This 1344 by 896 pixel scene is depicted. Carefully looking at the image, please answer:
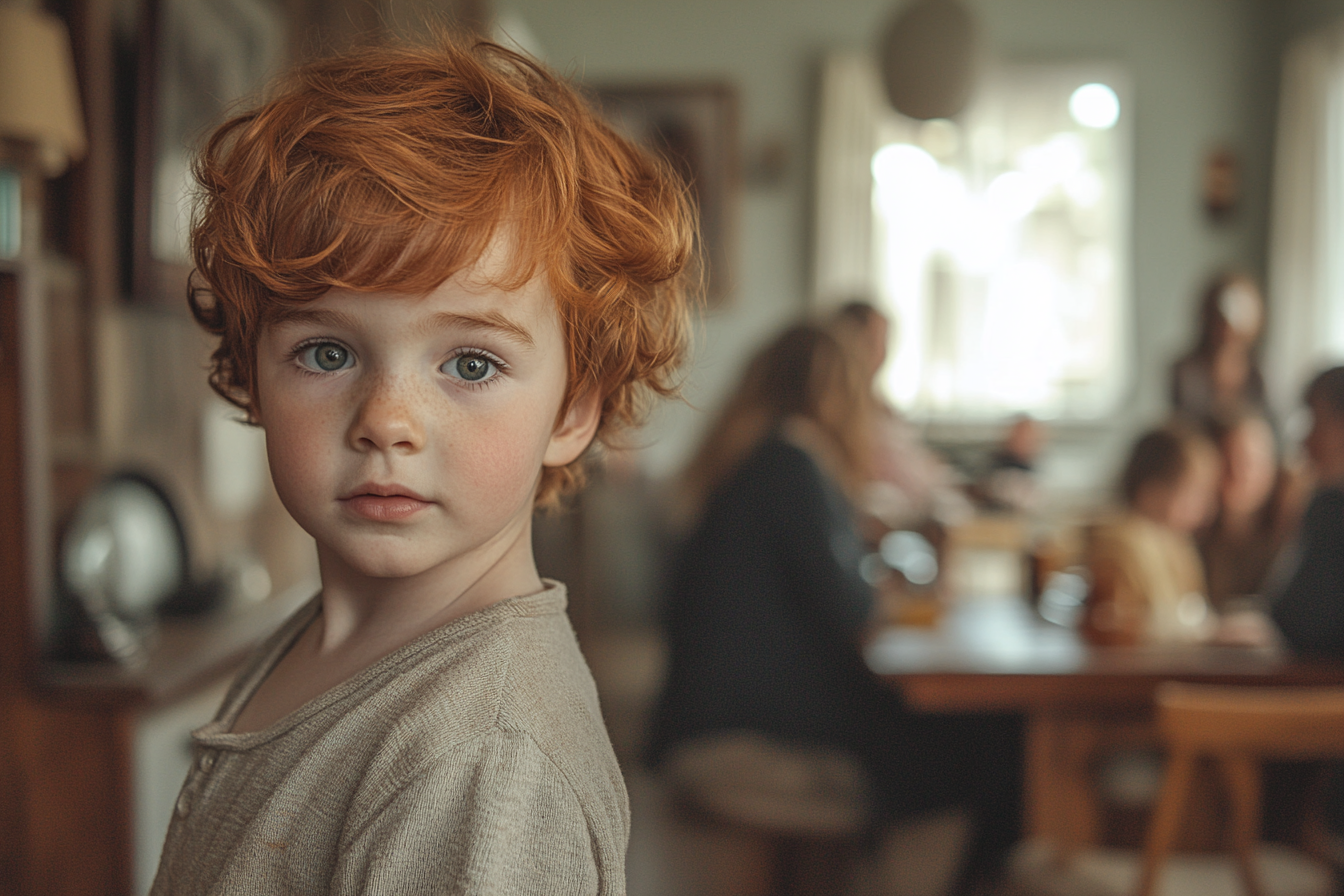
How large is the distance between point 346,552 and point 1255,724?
142 centimetres

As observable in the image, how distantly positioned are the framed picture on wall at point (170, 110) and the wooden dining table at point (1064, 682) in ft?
4.97

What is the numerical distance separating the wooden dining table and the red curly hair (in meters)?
1.41

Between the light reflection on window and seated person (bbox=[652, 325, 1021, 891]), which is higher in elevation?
the light reflection on window

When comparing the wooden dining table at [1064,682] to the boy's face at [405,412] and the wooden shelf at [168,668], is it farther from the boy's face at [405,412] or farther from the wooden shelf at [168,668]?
the boy's face at [405,412]

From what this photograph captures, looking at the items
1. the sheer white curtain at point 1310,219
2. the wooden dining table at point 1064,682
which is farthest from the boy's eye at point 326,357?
the sheer white curtain at point 1310,219

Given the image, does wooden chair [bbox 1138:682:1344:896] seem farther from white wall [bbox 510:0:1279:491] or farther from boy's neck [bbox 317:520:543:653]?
white wall [bbox 510:0:1279:491]

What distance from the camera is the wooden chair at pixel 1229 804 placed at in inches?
59.0

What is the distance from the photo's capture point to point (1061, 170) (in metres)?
5.63

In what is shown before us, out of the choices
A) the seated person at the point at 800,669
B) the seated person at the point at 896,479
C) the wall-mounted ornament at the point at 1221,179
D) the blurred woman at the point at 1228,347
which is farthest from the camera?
the wall-mounted ornament at the point at 1221,179

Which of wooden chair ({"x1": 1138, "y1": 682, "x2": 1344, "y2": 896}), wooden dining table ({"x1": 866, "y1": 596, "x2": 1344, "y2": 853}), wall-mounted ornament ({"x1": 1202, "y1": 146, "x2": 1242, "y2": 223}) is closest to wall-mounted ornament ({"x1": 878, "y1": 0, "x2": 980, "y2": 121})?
wooden dining table ({"x1": 866, "y1": 596, "x2": 1344, "y2": 853})

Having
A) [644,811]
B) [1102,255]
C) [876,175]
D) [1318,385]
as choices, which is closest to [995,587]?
[1102,255]

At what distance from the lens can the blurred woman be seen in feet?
12.7

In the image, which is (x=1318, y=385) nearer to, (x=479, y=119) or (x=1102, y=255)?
(x=479, y=119)

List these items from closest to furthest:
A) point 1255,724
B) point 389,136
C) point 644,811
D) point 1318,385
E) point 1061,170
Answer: point 389,136 → point 1255,724 → point 1318,385 → point 644,811 → point 1061,170
